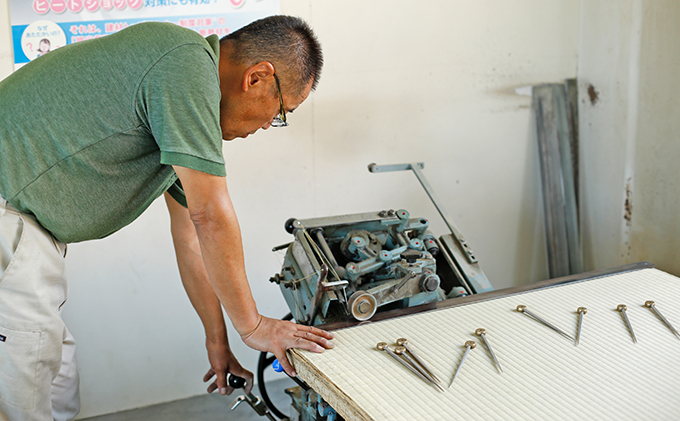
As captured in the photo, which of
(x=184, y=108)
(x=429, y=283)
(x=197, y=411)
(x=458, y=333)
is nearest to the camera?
(x=184, y=108)

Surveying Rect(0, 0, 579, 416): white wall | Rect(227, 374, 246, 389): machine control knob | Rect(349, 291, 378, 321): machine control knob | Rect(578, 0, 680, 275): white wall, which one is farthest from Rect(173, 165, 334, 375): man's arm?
Rect(578, 0, 680, 275): white wall

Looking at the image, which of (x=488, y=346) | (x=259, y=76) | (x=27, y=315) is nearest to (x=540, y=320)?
(x=488, y=346)

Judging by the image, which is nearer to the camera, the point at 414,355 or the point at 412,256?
the point at 414,355

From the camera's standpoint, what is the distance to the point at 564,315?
1454 mm

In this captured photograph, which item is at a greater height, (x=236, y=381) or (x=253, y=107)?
(x=253, y=107)

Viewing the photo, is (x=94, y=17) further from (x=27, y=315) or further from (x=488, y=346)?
(x=488, y=346)

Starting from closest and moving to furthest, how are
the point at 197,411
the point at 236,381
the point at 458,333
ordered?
the point at 458,333, the point at 236,381, the point at 197,411

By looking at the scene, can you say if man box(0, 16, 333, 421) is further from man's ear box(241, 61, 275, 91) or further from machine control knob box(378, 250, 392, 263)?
machine control knob box(378, 250, 392, 263)

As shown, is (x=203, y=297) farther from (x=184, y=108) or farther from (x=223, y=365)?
(x=184, y=108)

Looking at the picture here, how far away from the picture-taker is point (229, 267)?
1.19 m

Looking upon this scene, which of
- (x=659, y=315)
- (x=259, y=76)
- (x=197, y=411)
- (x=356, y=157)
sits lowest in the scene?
(x=197, y=411)

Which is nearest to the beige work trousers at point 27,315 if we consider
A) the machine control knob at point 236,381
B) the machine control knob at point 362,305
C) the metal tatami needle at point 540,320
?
the machine control knob at point 236,381

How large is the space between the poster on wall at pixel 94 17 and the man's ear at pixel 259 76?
4.05 ft

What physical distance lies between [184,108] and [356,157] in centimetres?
167
